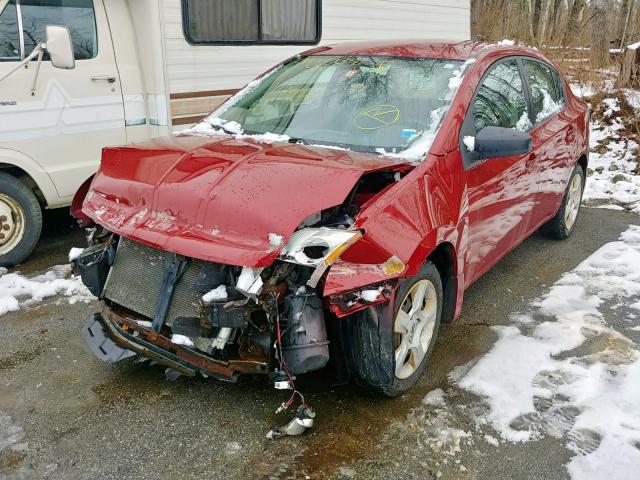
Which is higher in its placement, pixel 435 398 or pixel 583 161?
pixel 583 161

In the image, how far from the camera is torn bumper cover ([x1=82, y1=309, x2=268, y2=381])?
284cm

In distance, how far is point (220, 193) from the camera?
2.91 meters

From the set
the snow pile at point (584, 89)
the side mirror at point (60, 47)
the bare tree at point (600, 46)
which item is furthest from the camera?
the bare tree at point (600, 46)

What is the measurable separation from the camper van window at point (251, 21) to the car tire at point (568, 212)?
315cm

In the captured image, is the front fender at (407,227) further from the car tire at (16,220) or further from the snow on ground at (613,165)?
the snow on ground at (613,165)

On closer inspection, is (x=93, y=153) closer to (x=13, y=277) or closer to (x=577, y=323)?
(x=13, y=277)

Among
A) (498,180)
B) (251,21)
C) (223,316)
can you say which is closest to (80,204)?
(223,316)

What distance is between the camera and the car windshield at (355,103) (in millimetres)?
3631

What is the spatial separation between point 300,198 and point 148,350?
1064mm

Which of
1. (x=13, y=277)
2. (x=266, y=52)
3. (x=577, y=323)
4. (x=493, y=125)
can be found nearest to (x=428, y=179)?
(x=493, y=125)

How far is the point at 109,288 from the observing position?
130 inches

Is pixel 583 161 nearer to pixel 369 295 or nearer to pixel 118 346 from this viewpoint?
pixel 369 295

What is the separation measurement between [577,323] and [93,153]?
4115 millimetres

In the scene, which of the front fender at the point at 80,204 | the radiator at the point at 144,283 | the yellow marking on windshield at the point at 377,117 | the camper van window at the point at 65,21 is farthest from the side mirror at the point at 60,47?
the yellow marking on windshield at the point at 377,117
